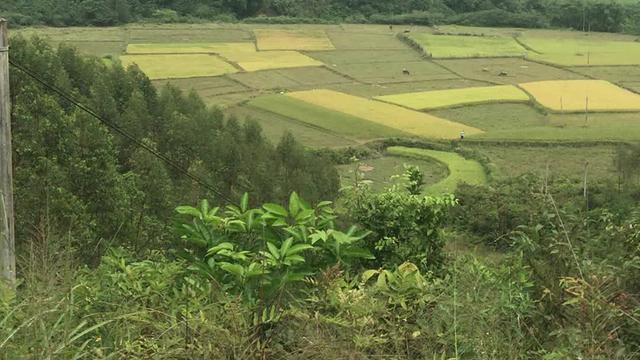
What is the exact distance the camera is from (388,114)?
36.1 metres

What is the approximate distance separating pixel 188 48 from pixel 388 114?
20.3 m

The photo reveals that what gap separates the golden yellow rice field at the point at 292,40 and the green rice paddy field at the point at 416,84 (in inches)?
5.9

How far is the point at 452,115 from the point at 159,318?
34.9m

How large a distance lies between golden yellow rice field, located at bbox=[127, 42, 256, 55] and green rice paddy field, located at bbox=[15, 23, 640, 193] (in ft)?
0.44

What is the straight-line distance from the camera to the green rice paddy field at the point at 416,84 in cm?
3042

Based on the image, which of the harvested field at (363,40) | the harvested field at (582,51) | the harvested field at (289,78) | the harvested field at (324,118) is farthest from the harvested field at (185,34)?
the harvested field at (582,51)

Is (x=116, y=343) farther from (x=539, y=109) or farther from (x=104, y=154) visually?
(x=539, y=109)

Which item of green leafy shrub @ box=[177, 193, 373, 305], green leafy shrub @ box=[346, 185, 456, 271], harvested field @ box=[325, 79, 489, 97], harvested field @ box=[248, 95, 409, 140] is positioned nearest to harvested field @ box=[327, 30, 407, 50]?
harvested field @ box=[325, 79, 489, 97]

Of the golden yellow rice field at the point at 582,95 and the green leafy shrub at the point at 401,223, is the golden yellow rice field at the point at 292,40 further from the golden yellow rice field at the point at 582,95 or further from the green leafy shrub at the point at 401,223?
the green leafy shrub at the point at 401,223

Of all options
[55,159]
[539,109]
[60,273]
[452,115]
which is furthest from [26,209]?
[539,109]

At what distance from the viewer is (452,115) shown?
36.8m

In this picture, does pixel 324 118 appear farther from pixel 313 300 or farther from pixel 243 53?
pixel 313 300

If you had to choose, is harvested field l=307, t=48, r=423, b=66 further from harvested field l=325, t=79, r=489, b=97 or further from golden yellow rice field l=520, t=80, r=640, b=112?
golden yellow rice field l=520, t=80, r=640, b=112

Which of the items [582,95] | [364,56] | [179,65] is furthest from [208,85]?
[582,95]
